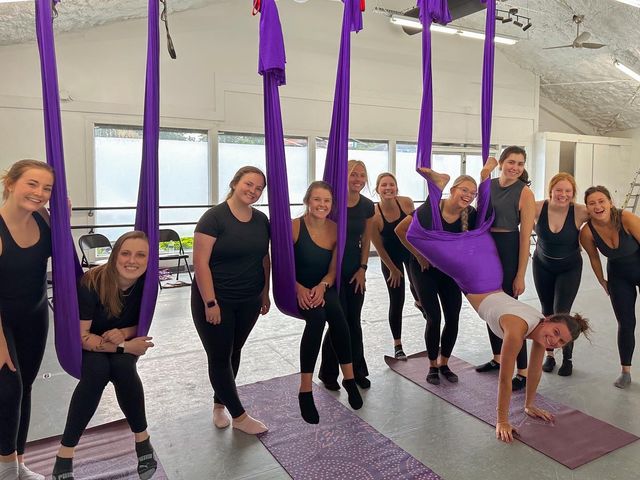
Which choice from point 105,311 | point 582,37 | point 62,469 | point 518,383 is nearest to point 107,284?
point 105,311

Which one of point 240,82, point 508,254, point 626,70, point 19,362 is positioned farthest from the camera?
point 626,70

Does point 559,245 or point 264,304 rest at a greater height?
point 559,245

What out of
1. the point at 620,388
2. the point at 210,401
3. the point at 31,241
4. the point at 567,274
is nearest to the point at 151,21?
the point at 31,241

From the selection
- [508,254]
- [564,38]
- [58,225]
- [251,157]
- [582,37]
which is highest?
[564,38]

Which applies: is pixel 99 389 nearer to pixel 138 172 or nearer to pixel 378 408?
pixel 378 408

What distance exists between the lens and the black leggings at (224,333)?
216cm

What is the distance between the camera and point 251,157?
7570 mm

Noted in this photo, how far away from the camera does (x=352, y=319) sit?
9.10 ft

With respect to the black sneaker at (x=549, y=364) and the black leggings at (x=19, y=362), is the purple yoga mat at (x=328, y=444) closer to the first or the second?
the black leggings at (x=19, y=362)

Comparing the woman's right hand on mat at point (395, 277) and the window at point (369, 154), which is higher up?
the window at point (369, 154)

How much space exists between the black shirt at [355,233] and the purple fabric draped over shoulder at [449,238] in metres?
0.30

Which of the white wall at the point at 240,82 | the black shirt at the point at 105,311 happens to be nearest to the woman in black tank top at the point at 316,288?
the black shirt at the point at 105,311

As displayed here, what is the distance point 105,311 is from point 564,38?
28.7 feet

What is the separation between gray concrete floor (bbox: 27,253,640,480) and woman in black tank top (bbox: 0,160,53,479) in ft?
2.16
